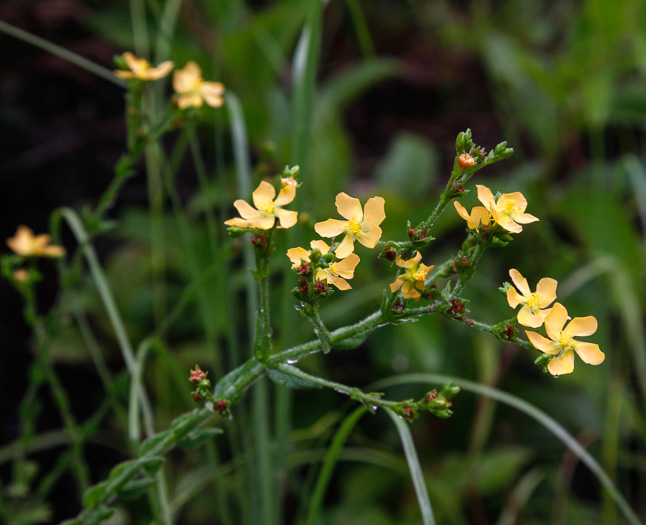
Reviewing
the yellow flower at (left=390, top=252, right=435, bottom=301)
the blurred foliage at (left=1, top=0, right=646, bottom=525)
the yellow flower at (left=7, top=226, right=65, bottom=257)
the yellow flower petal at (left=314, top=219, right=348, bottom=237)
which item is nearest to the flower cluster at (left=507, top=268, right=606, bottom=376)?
the yellow flower at (left=390, top=252, right=435, bottom=301)

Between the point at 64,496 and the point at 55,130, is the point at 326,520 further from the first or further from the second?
the point at 55,130

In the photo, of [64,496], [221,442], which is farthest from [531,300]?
[64,496]

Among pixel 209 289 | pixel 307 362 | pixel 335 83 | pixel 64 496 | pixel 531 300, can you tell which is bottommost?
pixel 531 300

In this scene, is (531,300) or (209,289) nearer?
(531,300)

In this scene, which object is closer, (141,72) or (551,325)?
(551,325)

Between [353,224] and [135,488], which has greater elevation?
[353,224]

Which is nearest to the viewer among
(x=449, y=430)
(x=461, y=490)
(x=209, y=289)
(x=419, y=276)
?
(x=419, y=276)

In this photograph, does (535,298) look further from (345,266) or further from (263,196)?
(263,196)

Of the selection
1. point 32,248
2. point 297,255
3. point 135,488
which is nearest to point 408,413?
point 297,255
